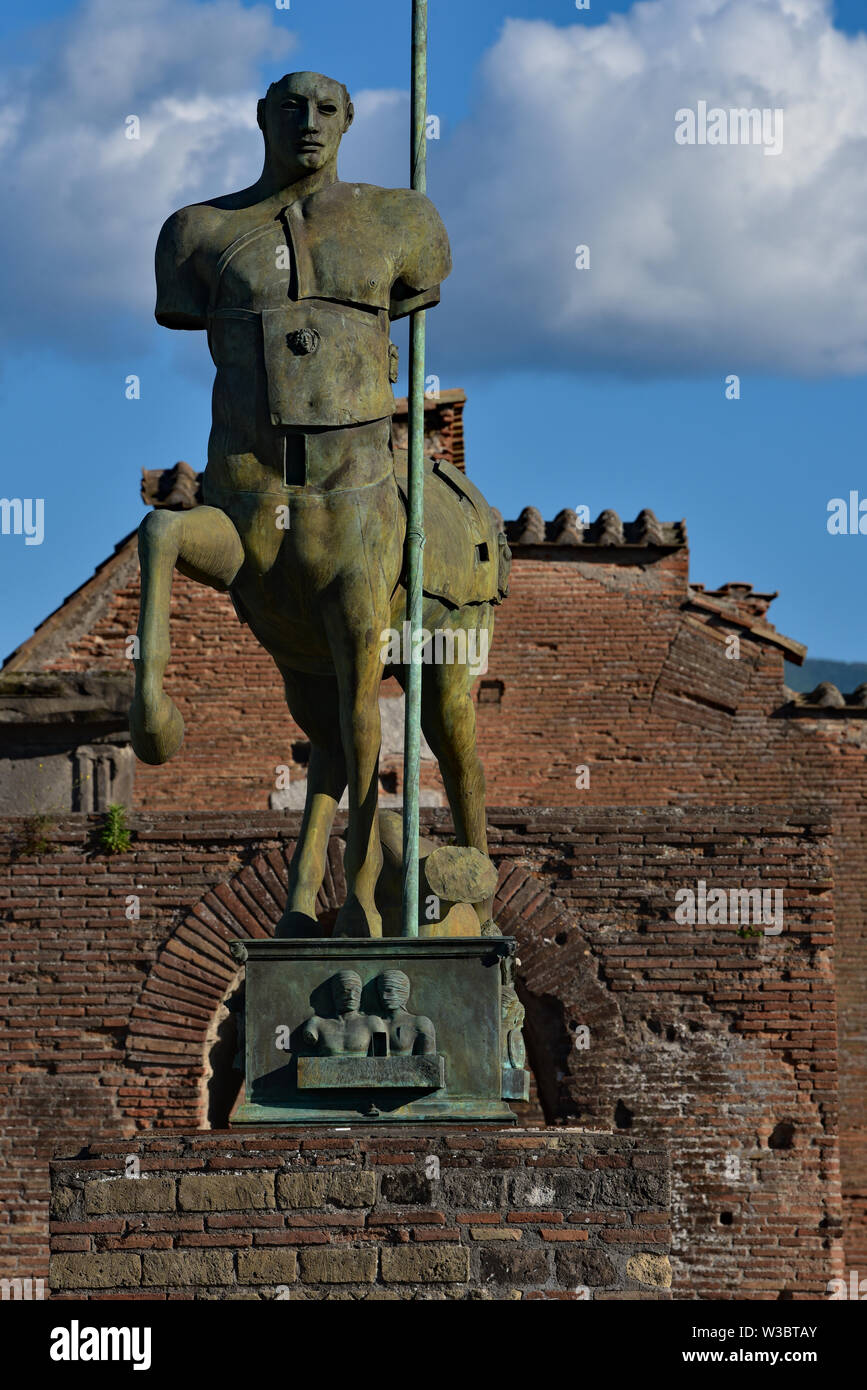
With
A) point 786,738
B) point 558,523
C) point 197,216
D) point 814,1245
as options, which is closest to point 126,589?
point 558,523

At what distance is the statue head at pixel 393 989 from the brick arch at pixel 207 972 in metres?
5.03

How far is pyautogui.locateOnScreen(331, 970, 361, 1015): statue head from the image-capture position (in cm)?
720

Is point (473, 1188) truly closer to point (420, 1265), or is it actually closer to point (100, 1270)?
point (420, 1265)

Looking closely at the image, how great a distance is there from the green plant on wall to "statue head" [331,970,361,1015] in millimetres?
5672

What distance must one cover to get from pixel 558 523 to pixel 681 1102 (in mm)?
8828

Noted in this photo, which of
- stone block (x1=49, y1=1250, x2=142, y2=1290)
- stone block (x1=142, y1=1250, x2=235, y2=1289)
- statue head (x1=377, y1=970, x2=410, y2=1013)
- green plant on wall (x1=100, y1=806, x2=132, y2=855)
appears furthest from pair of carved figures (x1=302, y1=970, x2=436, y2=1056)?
green plant on wall (x1=100, y1=806, x2=132, y2=855)

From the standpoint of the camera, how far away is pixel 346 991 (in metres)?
7.20

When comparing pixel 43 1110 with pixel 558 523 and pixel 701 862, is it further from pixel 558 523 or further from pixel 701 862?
pixel 558 523

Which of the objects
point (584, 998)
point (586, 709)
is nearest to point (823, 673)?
point (586, 709)

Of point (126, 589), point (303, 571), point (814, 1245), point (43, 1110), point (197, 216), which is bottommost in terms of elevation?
point (814, 1245)

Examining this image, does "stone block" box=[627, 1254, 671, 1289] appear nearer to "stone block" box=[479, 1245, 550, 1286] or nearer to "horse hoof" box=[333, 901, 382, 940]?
"stone block" box=[479, 1245, 550, 1286]

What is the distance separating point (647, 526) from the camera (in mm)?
20031

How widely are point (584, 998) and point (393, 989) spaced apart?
18.1 ft

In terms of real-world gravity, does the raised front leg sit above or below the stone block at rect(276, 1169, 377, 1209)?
above
